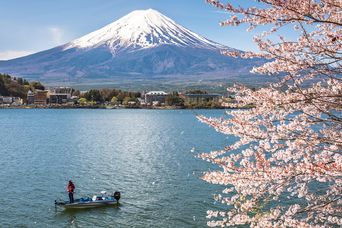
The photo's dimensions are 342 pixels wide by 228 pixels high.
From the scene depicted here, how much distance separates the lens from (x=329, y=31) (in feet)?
15.4

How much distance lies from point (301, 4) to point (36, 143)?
3934 centimetres

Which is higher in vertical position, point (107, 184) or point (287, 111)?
point (287, 111)

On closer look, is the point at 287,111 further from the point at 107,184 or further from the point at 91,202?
the point at 107,184

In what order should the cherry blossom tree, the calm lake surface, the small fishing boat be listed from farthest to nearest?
1. the small fishing boat
2. the calm lake surface
3. the cherry blossom tree

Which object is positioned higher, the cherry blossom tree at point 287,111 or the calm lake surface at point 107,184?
the cherry blossom tree at point 287,111

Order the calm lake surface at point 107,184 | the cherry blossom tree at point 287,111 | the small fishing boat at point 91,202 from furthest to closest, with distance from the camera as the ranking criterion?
the small fishing boat at point 91,202, the calm lake surface at point 107,184, the cherry blossom tree at point 287,111

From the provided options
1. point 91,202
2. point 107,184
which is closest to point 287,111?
point 91,202

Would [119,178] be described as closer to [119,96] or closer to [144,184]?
[144,184]

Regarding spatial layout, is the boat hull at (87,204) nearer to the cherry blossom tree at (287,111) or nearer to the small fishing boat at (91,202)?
the small fishing boat at (91,202)

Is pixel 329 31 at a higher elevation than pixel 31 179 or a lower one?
higher

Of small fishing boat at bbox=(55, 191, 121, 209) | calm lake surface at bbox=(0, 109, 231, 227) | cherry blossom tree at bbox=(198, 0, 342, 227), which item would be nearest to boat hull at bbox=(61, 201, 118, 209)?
small fishing boat at bbox=(55, 191, 121, 209)

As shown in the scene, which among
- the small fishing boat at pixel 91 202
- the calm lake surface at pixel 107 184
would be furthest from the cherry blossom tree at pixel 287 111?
the small fishing boat at pixel 91 202

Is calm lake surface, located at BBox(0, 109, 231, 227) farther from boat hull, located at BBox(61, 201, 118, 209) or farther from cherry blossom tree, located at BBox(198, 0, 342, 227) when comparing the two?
cherry blossom tree, located at BBox(198, 0, 342, 227)

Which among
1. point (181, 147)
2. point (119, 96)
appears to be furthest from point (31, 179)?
point (119, 96)
